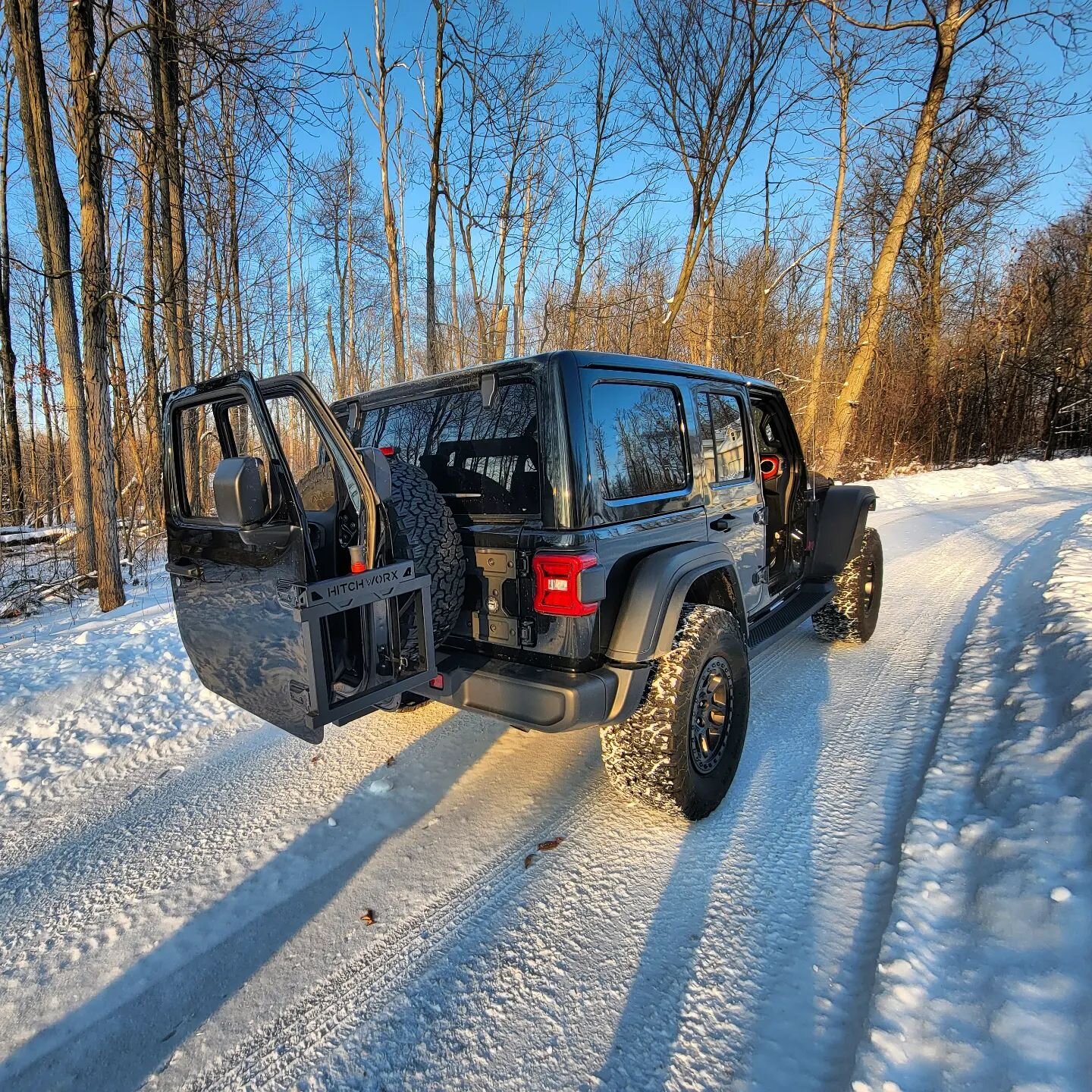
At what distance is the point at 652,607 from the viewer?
253 centimetres

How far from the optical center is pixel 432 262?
510 inches

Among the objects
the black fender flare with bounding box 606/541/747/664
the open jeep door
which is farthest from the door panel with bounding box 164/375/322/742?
the black fender flare with bounding box 606/541/747/664

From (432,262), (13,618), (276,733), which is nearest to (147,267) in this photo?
(432,262)

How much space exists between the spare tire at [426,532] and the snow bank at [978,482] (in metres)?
12.8

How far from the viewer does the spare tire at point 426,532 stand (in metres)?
2.49

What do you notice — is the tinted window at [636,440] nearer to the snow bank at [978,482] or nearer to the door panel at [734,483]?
the door panel at [734,483]

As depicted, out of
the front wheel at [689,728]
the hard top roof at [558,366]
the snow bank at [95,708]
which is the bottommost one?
the snow bank at [95,708]

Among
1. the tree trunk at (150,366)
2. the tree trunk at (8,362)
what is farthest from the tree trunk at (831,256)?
the tree trunk at (8,362)

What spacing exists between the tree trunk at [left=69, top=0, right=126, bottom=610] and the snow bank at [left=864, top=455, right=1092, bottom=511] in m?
13.6

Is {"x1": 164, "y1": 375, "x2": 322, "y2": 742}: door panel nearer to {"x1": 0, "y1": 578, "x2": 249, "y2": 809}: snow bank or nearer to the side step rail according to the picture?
{"x1": 0, "y1": 578, "x2": 249, "y2": 809}: snow bank

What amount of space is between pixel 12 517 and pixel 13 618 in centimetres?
775

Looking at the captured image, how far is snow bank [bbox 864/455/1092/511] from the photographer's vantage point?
14664 mm

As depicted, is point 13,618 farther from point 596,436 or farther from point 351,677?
point 596,436

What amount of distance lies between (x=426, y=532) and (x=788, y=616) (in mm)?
2729
